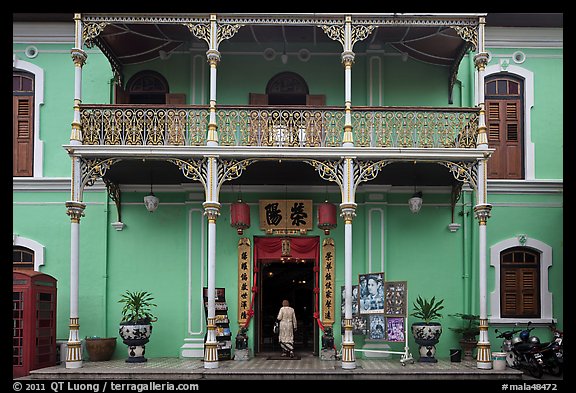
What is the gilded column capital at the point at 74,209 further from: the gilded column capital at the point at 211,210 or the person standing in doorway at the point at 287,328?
the person standing in doorway at the point at 287,328

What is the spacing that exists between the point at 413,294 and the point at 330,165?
12.9 feet

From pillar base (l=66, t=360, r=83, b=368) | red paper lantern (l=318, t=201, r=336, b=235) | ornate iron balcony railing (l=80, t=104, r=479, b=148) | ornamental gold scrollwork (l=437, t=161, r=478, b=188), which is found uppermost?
ornate iron balcony railing (l=80, t=104, r=479, b=148)

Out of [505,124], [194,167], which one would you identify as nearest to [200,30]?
[194,167]

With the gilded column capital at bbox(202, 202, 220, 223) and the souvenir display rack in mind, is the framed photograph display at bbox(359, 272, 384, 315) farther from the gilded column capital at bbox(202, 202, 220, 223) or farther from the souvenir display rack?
the gilded column capital at bbox(202, 202, 220, 223)

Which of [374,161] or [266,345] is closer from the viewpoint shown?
[374,161]

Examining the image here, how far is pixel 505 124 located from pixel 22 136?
1122 centimetres

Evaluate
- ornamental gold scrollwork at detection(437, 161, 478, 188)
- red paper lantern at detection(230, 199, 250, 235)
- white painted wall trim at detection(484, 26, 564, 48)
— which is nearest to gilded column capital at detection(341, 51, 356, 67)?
ornamental gold scrollwork at detection(437, 161, 478, 188)

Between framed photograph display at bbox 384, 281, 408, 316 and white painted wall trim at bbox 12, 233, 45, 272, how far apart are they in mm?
7749

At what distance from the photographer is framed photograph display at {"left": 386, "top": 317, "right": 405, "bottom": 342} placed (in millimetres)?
14617

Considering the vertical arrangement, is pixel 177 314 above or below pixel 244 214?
below

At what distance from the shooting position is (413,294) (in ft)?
53.6

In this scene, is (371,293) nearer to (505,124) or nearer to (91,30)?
(505,124)
